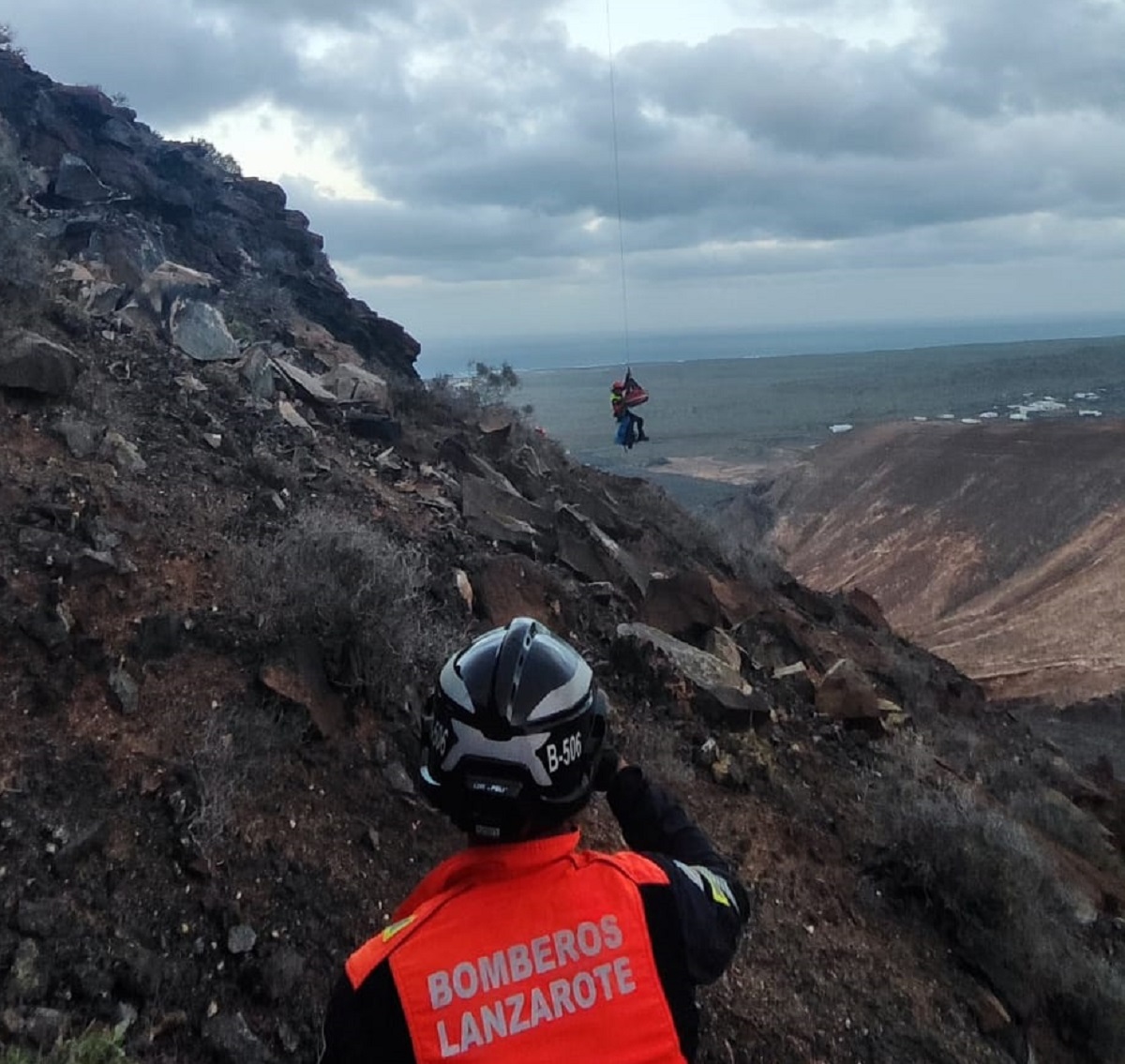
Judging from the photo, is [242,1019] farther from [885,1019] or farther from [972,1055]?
[972,1055]

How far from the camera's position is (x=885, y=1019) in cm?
638

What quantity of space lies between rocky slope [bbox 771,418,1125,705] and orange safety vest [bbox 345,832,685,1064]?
2338cm

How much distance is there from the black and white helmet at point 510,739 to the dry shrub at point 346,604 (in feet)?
15.3

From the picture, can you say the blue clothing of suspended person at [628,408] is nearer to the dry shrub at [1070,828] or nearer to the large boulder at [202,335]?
the large boulder at [202,335]

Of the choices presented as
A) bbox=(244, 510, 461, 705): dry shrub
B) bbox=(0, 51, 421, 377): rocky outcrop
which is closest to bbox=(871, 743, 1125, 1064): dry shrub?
bbox=(244, 510, 461, 705): dry shrub

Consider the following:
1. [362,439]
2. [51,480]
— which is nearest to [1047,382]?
[362,439]

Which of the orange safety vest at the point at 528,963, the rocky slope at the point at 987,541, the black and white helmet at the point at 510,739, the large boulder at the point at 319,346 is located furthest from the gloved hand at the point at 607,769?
the rocky slope at the point at 987,541

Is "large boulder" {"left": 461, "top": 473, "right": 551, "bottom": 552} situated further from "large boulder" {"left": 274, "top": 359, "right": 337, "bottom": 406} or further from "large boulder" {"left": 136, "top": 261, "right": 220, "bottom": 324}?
"large boulder" {"left": 136, "top": 261, "right": 220, "bottom": 324}

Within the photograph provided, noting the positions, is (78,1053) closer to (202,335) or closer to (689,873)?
(689,873)

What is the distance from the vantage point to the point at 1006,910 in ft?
24.2

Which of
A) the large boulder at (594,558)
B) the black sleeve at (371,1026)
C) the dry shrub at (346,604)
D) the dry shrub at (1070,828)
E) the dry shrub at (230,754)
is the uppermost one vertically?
the black sleeve at (371,1026)

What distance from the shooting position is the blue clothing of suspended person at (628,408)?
19.5m

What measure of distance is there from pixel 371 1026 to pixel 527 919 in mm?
373

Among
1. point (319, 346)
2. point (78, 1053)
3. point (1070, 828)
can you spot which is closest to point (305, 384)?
point (319, 346)
